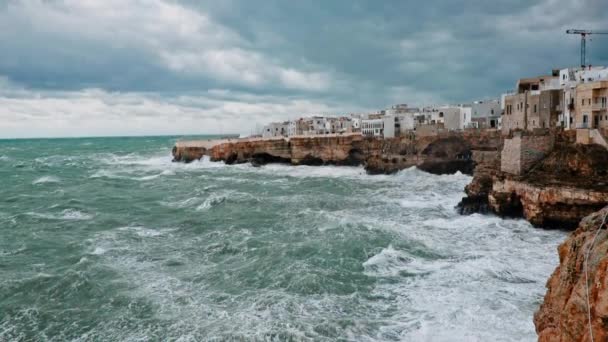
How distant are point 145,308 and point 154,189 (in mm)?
29997

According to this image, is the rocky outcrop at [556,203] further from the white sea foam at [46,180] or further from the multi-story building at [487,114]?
the white sea foam at [46,180]

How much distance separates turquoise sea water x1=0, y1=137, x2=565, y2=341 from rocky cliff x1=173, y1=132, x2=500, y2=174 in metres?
17.8

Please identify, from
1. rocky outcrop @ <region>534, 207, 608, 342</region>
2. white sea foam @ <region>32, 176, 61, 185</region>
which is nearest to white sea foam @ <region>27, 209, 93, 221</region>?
white sea foam @ <region>32, 176, 61, 185</region>

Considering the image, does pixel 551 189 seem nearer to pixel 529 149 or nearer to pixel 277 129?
pixel 529 149

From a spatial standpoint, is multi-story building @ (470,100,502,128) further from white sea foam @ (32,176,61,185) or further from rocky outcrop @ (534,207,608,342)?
rocky outcrop @ (534,207,608,342)

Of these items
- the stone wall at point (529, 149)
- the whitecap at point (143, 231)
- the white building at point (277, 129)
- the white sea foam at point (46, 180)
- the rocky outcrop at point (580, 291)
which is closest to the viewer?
the rocky outcrop at point (580, 291)

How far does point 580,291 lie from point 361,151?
5526 centimetres

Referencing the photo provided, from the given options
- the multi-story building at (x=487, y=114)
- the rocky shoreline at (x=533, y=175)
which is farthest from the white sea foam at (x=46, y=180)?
the multi-story building at (x=487, y=114)

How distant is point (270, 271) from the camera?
17.8 meters

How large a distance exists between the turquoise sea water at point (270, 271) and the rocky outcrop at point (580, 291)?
388cm

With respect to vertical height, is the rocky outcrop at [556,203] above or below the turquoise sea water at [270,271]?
above

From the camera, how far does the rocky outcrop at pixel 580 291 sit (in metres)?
6.43

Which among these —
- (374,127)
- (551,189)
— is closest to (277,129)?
(374,127)

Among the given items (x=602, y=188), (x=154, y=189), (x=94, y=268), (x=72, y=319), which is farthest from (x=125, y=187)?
(x=602, y=188)
